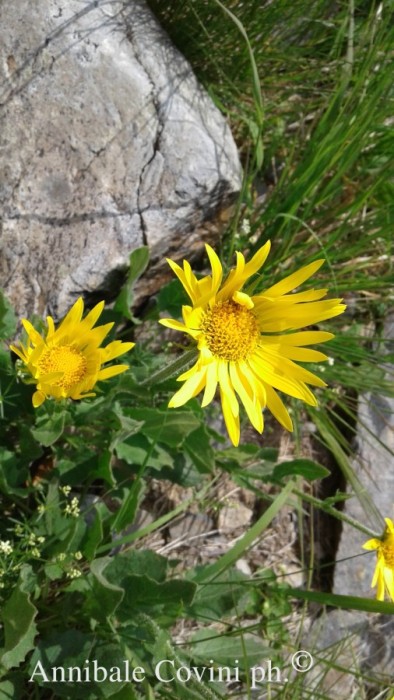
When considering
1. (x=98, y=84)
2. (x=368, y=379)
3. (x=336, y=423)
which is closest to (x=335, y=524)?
(x=336, y=423)

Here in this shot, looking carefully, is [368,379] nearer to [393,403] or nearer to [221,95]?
[393,403]

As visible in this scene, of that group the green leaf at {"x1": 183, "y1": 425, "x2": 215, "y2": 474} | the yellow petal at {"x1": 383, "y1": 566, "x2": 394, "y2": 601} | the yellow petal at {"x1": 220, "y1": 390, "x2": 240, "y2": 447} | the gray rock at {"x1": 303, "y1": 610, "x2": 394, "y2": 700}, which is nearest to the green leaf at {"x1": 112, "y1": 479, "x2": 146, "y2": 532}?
the green leaf at {"x1": 183, "y1": 425, "x2": 215, "y2": 474}

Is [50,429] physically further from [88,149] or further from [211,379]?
[88,149]

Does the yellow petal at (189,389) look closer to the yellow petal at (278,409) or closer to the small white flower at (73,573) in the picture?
the yellow petal at (278,409)

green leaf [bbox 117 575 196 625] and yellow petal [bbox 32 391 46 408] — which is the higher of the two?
yellow petal [bbox 32 391 46 408]

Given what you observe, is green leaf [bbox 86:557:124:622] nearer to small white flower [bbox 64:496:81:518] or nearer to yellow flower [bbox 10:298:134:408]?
small white flower [bbox 64:496:81:518]

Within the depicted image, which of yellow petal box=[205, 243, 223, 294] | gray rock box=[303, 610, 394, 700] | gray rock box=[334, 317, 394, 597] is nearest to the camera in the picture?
yellow petal box=[205, 243, 223, 294]

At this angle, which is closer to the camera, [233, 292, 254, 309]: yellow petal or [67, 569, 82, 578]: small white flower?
[233, 292, 254, 309]: yellow petal

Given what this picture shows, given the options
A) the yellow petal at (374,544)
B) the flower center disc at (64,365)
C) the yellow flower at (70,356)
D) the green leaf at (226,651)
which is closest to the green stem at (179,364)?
the yellow flower at (70,356)
